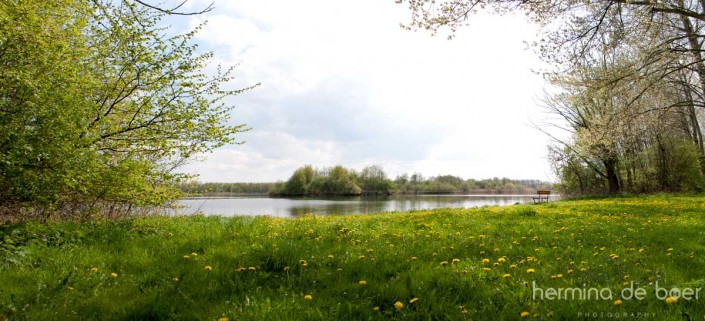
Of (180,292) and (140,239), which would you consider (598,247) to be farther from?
(140,239)

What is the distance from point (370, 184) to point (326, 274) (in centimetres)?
11385

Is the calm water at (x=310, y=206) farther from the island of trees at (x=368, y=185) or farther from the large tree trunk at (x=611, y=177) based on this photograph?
the island of trees at (x=368, y=185)

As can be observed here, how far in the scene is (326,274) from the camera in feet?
14.6

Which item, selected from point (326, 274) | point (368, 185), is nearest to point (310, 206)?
point (326, 274)

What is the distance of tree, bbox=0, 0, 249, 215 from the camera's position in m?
6.71

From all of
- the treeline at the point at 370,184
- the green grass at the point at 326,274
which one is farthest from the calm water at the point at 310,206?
the treeline at the point at 370,184

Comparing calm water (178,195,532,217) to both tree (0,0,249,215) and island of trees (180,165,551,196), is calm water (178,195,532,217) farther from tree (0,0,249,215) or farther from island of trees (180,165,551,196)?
island of trees (180,165,551,196)

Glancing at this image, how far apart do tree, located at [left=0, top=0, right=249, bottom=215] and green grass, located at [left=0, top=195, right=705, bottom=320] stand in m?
1.15

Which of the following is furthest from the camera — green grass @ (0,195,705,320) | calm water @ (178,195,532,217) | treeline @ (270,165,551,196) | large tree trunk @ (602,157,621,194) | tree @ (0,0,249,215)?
treeline @ (270,165,551,196)

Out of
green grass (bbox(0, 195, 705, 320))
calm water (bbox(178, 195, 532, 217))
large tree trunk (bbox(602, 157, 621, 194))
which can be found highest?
large tree trunk (bbox(602, 157, 621, 194))

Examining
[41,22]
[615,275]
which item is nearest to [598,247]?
[615,275]

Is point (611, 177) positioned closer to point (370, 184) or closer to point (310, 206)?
point (310, 206)

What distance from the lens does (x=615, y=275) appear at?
4.48 metres

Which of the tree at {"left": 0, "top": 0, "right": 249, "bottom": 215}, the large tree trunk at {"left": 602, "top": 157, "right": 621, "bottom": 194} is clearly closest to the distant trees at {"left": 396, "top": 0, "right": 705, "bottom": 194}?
the large tree trunk at {"left": 602, "top": 157, "right": 621, "bottom": 194}
